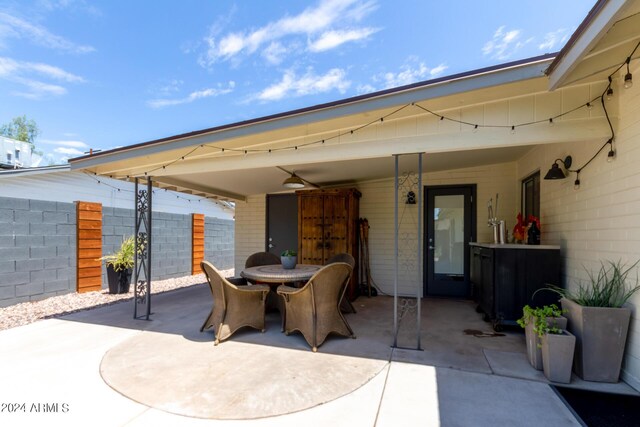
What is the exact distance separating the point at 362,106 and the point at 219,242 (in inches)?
331

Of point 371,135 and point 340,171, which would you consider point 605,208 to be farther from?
point 340,171

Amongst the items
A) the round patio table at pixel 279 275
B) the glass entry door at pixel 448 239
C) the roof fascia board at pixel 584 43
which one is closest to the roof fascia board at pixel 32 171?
the round patio table at pixel 279 275

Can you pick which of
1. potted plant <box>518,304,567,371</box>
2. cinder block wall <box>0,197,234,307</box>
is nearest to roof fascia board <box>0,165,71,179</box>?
cinder block wall <box>0,197,234,307</box>

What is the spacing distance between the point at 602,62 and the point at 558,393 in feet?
8.05

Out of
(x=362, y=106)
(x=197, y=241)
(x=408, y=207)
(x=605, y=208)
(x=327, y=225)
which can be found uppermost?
(x=362, y=106)

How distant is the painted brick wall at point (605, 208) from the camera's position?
248cm

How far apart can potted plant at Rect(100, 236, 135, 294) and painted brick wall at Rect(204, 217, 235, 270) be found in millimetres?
3195

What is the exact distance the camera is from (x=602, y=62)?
7.64 ft

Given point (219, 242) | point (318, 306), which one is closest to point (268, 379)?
point (318, 306)

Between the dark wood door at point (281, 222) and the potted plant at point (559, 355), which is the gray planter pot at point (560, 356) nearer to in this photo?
the potted plant at point (559, 355)

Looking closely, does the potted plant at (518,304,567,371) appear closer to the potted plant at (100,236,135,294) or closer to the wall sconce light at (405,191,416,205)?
the wall sconce light at (405,191,416,205)

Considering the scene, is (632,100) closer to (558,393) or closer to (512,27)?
(558,393)

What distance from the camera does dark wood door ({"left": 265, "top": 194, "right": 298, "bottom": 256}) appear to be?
742 cm

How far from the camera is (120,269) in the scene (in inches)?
246
